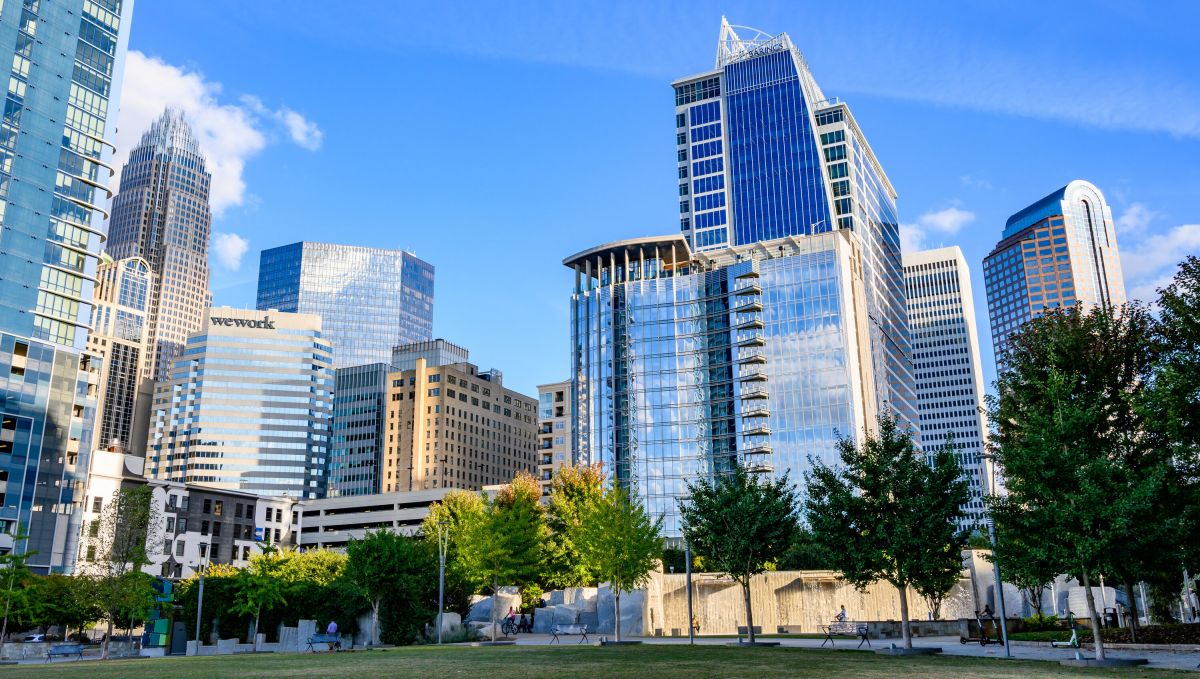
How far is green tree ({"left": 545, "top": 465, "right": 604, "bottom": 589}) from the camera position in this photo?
249ft

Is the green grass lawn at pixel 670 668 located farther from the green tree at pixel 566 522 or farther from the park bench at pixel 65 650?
the green tree at pixel 566 522

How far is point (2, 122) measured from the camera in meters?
110

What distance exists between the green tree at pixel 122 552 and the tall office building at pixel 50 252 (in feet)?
175

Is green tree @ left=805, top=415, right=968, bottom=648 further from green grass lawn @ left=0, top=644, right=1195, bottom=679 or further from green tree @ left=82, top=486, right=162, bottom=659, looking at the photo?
green tree @ left=82, top=486, right=162, bottom=659

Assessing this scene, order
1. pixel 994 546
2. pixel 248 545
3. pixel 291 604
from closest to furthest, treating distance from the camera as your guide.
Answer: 1. pixel 994 546
2. pixel 291 604
3. pixel 248 545

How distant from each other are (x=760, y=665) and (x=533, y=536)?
140ft

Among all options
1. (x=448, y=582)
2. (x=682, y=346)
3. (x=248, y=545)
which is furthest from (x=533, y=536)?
(x=248, y=545)

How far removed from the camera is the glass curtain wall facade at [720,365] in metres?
129

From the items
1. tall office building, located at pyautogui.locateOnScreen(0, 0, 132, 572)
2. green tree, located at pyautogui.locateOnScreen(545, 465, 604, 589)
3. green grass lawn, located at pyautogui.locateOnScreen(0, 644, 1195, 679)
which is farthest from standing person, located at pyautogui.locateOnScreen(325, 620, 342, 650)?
tall office building, located at pyautogui.locateOnScreen(0, 0, 132, 572)

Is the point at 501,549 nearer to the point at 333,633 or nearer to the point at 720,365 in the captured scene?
the point at 333,633

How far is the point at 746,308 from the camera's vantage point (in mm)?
135000

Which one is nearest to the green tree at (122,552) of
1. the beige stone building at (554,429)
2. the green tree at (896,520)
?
the green tree at (896,520)

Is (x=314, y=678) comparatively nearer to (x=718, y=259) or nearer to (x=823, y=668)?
(x=823, y=668)

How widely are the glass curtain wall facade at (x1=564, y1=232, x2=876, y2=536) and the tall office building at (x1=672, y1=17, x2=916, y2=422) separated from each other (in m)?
11.5
